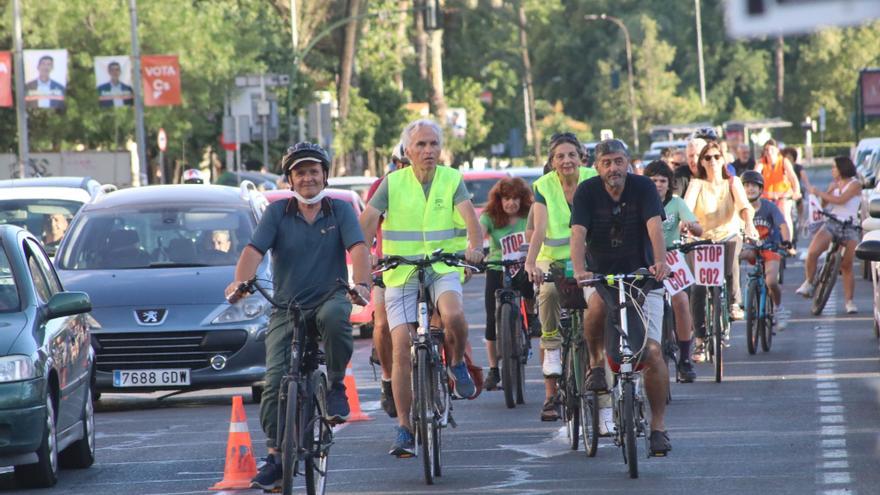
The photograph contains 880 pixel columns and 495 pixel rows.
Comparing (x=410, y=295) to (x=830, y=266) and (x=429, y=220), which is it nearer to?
(x=429, y=220)

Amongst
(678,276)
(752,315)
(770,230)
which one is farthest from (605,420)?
(770,230)

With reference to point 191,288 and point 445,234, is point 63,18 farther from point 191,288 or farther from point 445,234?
point 445,234

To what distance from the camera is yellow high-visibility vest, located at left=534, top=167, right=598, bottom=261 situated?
42.0 ft

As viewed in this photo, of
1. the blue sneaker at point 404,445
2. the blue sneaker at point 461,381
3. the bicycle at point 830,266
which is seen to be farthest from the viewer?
the bicycle at point 830,266

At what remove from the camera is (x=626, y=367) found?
33.6 feet

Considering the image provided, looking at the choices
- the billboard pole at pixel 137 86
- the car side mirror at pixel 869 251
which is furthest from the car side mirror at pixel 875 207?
the billboard pole at pixel 137 86

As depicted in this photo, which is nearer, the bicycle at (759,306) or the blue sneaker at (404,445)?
the blue sneaker at (404,445)

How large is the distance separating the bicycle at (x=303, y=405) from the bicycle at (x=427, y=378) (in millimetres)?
887

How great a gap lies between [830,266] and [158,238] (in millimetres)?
8730

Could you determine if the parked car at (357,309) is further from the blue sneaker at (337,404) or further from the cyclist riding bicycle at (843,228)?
the blue sneaker at (337,404)

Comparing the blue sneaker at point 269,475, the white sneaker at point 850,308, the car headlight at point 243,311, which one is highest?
the car headlight at point 243,311

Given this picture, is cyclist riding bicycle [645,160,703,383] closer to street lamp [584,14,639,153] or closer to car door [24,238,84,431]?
car door [24,238,84,431]

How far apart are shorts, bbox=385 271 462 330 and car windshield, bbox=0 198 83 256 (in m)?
9.49

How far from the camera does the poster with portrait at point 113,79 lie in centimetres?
5103
